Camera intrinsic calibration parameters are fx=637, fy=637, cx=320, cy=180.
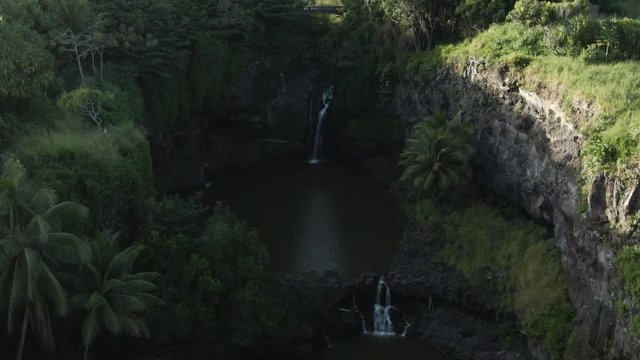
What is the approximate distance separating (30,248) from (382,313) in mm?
19506

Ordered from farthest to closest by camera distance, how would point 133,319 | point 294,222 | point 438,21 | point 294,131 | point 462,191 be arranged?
point 294,131 → point 438,21 → point 294,222 → point 462,191 → point 133,319

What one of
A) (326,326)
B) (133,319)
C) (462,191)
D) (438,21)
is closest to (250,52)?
(438,21)

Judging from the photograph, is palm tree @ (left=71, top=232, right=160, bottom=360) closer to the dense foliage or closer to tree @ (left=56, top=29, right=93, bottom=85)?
the dense foliage

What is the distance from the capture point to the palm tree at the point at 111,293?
85.7 ft

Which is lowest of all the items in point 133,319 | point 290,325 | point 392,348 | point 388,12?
point 392,348

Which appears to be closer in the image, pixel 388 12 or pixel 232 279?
pixel 232 279

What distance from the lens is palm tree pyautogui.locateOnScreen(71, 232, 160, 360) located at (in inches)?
1028

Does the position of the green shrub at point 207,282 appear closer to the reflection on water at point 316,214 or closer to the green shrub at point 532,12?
the reflection on water at point 316,214

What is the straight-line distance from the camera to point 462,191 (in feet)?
135

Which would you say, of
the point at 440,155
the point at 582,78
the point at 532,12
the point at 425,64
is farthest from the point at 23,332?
the point at 532,12

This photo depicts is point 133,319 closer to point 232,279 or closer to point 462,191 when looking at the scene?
point 232,279

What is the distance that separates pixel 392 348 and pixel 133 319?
14.1m

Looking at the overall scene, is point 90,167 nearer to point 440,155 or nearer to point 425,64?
point 440,155

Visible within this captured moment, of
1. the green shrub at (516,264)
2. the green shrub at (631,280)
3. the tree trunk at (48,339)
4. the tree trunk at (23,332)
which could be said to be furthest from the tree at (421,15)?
the tree trunk at (23,332)
